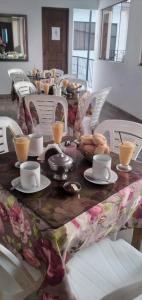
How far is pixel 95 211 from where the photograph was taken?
94cm

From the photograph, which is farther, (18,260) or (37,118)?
(37,118)

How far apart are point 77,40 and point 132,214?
9.77 m

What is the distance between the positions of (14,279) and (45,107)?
1920 millimetres

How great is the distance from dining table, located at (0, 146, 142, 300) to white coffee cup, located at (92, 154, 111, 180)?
0.13 feet

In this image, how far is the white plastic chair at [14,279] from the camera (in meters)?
0.94

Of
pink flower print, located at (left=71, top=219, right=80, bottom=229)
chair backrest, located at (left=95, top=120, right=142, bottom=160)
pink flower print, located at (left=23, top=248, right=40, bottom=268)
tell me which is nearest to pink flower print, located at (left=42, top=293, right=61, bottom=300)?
pink flower print, located at (left=23, top=248, right=40, bottom=268)

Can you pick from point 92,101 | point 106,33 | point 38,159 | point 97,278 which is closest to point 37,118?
point 92,101

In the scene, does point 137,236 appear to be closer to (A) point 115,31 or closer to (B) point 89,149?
(B) point 89,149

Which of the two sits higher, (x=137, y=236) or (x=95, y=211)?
(x=95, y=211)

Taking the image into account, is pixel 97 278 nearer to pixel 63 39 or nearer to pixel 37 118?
pixel 37 118

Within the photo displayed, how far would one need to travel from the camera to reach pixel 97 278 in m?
1.04

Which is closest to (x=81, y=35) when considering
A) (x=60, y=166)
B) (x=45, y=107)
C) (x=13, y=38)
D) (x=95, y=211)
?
(x=13, y=38)

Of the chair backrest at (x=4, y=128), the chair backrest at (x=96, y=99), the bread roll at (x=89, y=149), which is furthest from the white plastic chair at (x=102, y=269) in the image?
the chair backrest at (x=96, y=99)

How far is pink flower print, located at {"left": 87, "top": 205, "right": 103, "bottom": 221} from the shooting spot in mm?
933
